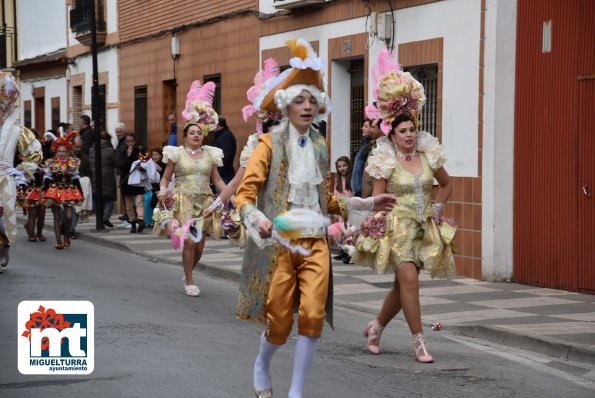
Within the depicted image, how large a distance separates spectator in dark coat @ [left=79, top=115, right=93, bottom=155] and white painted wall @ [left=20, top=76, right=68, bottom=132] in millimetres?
9712

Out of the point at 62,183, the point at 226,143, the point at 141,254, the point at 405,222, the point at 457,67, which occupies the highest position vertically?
the point at 457,67

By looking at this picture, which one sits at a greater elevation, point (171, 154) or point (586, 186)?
point (171, 154)

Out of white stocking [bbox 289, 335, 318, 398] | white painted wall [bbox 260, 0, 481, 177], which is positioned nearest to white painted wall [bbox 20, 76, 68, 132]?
white painted wall [bbox 260, 0, 481, 177]

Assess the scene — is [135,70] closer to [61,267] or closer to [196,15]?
[196,15]

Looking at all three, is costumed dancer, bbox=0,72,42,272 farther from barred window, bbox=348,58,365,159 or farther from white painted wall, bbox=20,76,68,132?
white painted wall, bbox=20,76,68,132

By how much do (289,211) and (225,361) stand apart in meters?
1.79

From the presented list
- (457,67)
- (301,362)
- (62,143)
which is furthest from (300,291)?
(62,143)

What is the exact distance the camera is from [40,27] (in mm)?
36719

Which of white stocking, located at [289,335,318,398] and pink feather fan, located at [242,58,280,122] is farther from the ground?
pink feather fan, located at [242,58,280,122]

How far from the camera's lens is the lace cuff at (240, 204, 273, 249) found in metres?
6.38

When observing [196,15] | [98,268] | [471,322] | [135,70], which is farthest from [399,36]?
[135,70]

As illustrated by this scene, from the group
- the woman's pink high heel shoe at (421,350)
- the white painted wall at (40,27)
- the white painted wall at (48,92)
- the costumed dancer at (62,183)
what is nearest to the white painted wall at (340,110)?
the costumed dancer at (62,183)

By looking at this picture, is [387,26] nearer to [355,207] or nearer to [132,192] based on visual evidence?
[132,192]

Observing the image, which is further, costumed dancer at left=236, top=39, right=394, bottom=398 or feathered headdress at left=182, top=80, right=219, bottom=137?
feathered headdress at left=182, top=80, right=219, bottom=137
